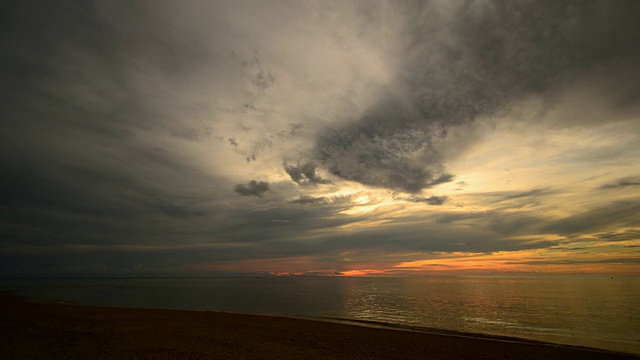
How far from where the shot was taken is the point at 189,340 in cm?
2084

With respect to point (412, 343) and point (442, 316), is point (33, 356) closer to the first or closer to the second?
point (412, 343)

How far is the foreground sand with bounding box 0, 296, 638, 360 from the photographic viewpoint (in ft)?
58.1

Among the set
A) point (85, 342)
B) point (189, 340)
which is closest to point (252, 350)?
point (189, 340)

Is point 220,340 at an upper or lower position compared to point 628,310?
upper

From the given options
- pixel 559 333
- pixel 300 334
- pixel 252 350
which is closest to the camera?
pixel 252 350

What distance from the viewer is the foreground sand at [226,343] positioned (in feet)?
58.1

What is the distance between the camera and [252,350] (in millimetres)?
18891

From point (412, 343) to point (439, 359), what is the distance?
428cm

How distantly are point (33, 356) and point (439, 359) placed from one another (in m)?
23.3

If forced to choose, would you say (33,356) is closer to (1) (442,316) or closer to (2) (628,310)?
(1) (442,316)

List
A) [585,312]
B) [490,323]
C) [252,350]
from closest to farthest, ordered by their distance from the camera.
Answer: [252,350] < [490,323] < [585,312]

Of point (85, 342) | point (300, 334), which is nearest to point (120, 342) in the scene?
point (85, 342)

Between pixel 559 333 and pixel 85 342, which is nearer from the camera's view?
pixel 85 342

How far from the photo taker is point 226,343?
20375 mm
